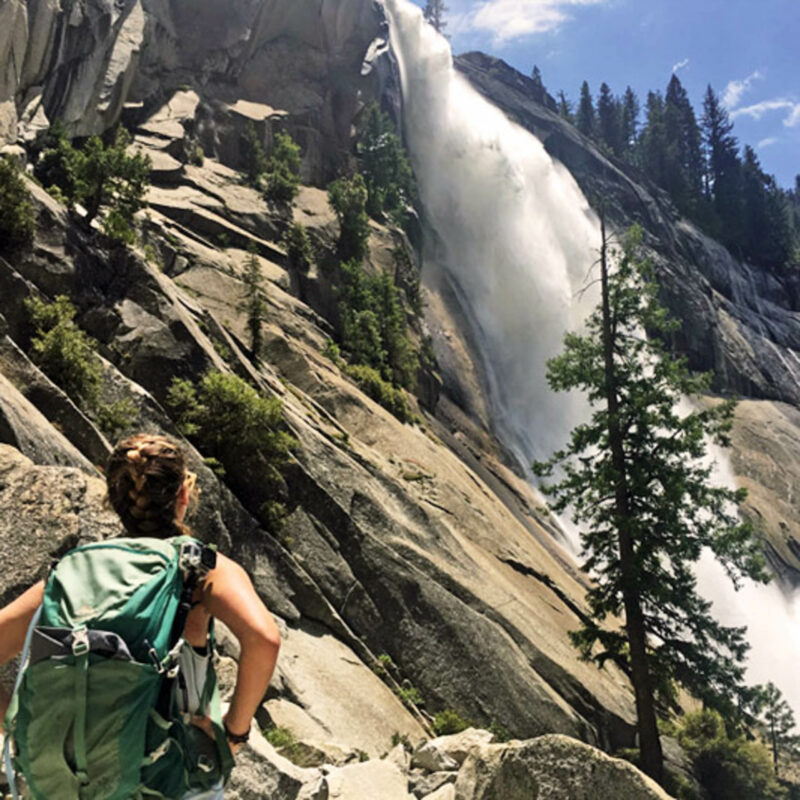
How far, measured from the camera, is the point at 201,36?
53188mm

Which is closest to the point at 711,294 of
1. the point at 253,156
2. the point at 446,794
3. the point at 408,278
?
the point at 408,278

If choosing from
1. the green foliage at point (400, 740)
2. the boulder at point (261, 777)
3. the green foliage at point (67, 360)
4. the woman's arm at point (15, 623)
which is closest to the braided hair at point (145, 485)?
the woman's arm at point (15, 623)

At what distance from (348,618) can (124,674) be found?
46.4 ft

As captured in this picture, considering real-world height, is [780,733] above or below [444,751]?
below

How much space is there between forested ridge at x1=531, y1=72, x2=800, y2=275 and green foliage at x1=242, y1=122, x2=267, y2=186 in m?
48.6

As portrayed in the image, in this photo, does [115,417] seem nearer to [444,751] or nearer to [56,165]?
[444,751]

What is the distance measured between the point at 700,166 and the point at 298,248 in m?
78.7

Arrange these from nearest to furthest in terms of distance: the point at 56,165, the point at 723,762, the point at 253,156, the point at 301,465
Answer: the point at 301,465, the point at 723,762, the point at 56,165, the point at 253,156

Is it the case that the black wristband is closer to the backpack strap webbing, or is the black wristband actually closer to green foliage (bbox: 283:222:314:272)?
the backpack strap webbing

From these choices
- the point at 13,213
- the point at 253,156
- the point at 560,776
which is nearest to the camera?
the point at 560,776

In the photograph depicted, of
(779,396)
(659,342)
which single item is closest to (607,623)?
(659,342)

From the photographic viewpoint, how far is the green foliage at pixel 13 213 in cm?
1538

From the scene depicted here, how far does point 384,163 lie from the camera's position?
54938mm

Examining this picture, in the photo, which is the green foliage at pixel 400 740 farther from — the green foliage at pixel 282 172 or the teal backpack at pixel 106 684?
the green foliage at pixel 282 172
